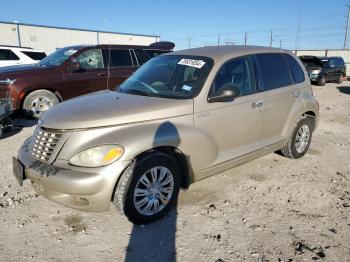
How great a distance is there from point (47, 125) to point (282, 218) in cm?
271

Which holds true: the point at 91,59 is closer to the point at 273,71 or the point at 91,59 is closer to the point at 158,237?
the point at 273,71

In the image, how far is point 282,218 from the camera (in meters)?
3.71

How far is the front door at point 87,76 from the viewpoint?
8242mm

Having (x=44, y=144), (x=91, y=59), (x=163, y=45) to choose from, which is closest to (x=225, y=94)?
(x=44, y=144)

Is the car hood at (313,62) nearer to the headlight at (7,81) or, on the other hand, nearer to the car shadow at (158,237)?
the headlight at (7,81)

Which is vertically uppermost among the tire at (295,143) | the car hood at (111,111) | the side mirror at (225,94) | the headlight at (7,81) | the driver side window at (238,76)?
the driver side window at (238,76)

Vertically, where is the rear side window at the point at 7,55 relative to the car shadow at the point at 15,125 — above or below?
above

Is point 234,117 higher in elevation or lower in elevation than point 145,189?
higher

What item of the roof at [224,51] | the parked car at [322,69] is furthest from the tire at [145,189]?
the parked car at [322,69]

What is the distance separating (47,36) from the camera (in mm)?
32656

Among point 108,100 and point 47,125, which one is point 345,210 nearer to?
point 108,100

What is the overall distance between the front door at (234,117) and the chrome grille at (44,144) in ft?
4.98

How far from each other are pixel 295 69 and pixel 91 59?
5.27 metres

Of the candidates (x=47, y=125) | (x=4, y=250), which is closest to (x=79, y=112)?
(x=47, y=125)
